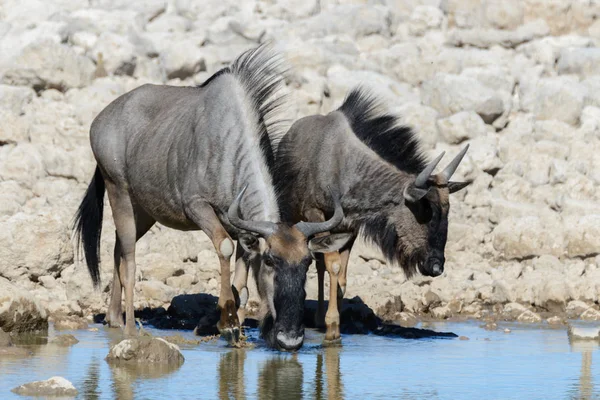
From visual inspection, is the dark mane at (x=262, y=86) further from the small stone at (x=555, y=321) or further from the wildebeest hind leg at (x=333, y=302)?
the small stone at (x=555, y=321)

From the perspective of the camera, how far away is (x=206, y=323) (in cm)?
1229

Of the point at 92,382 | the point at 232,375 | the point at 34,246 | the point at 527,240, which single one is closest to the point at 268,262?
the point at 232,375

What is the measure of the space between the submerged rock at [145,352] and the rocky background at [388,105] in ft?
5.63

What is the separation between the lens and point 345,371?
980cm

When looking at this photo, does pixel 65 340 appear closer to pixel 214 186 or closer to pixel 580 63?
pixel 214 186

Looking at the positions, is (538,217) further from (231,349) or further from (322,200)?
(231,349)

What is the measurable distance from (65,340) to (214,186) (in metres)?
1.85

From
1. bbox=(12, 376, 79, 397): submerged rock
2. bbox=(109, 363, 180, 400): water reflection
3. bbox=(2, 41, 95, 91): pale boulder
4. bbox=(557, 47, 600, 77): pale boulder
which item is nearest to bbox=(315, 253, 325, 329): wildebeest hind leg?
bbox=(109, 363, 180, 400): water reflection

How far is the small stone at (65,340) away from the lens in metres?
10.9

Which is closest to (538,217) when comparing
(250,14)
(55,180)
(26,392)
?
(55,180)

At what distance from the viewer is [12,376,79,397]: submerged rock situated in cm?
823

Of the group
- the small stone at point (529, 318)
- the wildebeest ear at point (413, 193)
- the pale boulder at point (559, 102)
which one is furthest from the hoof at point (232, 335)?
the pale boulder at point (559, 102)

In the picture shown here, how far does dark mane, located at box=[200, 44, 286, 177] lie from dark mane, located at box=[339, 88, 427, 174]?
1.10m

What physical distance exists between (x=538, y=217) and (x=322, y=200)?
5.20 meters
